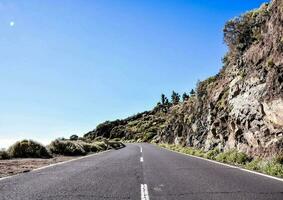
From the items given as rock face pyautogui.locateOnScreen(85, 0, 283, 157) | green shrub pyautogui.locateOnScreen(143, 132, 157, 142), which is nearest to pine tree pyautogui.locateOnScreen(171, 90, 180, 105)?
green shrub pyautogui.locateOnScreen(143, 132, 157, 142)

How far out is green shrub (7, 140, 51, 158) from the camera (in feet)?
81.1

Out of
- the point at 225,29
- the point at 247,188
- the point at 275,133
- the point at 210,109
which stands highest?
the point at 225,29

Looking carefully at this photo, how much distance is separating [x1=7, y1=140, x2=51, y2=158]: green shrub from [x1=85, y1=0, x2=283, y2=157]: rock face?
13490 millimetres

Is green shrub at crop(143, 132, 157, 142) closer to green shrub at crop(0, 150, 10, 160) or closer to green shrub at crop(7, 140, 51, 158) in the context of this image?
green shrub at crop(7, 140, 51, 158)

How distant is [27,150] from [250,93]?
16.0 metres

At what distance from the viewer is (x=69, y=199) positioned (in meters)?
8.01

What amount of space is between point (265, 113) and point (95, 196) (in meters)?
13.3

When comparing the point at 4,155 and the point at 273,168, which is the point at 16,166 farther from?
the point at 273,168

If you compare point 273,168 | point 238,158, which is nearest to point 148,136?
point 238,158

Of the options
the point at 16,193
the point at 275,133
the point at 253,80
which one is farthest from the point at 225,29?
the point at 16,193

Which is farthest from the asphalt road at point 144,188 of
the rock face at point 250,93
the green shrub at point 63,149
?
the green shrub at point 63,149

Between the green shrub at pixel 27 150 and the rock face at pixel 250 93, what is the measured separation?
13.5 metres

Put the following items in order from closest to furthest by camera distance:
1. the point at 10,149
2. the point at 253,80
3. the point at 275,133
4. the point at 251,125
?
the point at 275,133
the point at 251,125
the point at 253,80
the point at 10,149

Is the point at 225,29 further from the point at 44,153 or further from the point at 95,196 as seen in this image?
the point at 95,196
